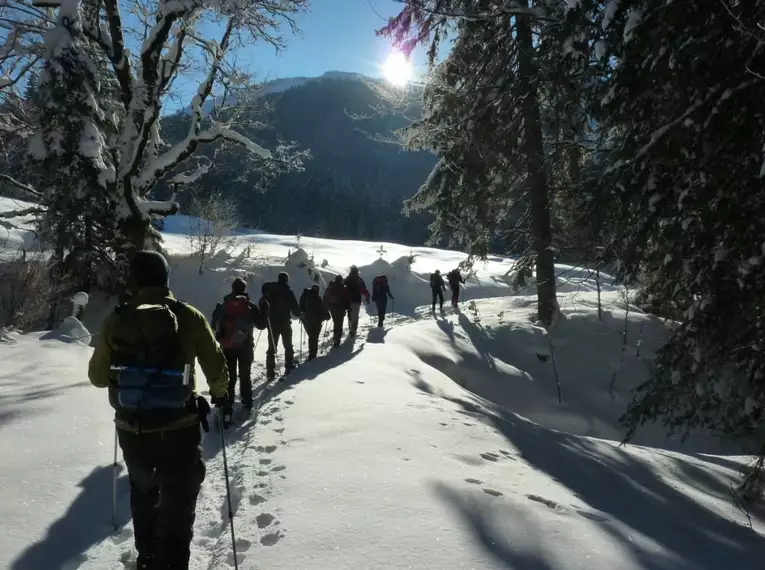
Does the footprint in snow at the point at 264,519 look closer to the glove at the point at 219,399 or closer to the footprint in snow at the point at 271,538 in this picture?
the footprint in snow at the point at 271,538

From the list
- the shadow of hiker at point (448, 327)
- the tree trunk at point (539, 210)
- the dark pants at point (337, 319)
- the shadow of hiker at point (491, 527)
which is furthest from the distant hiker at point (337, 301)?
the shadow of hiker at point (491, 527)

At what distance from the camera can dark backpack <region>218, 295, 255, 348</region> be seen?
6879 mm

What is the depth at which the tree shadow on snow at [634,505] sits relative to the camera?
4.08 m

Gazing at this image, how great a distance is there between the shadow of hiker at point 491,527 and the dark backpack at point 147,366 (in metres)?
2.17

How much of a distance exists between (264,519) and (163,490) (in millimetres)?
1076

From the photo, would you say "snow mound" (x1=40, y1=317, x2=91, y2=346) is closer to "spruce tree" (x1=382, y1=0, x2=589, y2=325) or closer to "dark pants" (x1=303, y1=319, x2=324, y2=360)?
"dark pants" (x1=303, y1=319, x2=324, y2=360)

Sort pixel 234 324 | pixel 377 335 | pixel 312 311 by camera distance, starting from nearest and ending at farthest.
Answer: pixel 234 324
pixel 312 311
pixel 377 335

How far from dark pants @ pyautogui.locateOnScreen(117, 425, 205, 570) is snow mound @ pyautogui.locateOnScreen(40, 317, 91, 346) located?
307 inches

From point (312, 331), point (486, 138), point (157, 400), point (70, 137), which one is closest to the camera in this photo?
point (157, 400)

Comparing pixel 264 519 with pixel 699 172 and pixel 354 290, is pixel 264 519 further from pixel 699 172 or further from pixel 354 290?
pixel 354 290

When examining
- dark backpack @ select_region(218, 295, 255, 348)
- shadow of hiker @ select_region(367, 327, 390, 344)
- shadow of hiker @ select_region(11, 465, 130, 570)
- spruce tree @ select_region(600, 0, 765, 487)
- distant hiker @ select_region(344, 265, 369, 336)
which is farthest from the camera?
distant hiker @ select_region(344, 265, 369, 336)

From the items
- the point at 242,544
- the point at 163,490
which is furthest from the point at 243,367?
the point at 163,490

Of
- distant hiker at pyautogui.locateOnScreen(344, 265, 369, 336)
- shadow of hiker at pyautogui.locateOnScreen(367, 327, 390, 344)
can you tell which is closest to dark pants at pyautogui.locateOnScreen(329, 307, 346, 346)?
distant hiker at pyautogui.locateOnScreen(344, 265, 369, 336)

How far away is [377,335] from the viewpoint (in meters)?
13.3
